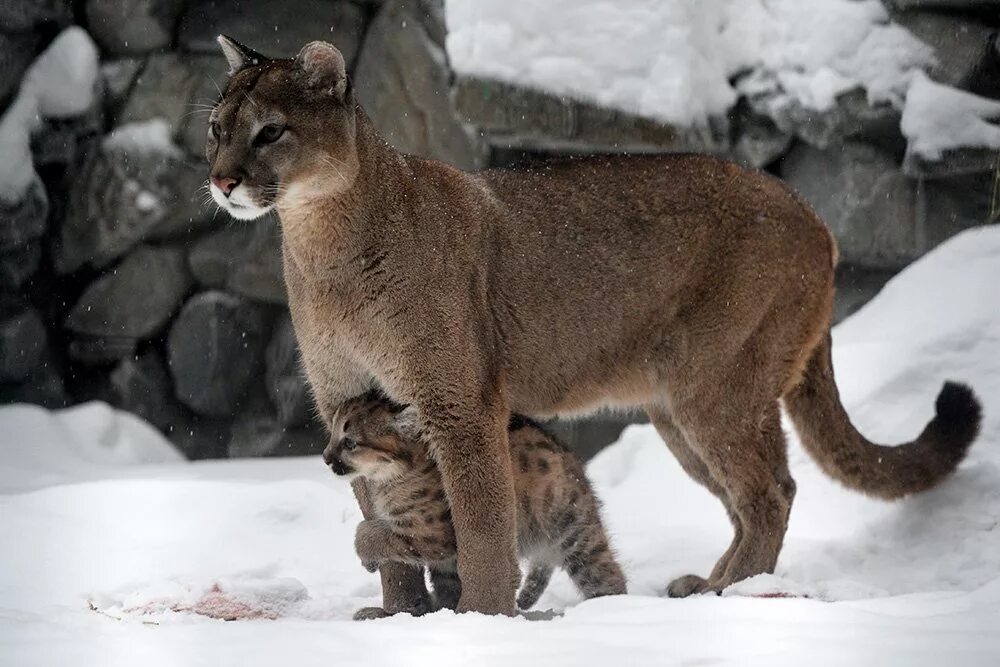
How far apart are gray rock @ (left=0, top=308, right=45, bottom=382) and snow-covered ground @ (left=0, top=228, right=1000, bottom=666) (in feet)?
4.55

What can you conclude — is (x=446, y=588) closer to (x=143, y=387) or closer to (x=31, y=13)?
(x=143, y=387)

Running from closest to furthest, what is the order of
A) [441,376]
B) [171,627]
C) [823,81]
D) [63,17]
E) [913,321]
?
1. [171,627]
2. [441,376]
3. [913,321]
4. [823,81]
5. [63,17]

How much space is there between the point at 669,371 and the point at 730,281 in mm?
440

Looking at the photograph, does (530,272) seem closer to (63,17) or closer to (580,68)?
(580,68)

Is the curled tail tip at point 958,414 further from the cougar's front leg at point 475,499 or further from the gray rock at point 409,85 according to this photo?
the gray rock at point 409,85

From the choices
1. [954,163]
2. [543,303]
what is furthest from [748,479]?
[954,163]

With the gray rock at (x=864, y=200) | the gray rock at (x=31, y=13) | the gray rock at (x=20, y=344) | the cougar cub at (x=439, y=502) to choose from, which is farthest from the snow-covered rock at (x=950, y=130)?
the gray rock at (x=20, y=344)

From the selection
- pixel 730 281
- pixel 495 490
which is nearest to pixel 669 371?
pixel 730 281

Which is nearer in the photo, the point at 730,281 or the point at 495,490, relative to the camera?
the point at 495,490

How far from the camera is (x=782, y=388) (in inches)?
220

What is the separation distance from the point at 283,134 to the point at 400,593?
185 centimetres

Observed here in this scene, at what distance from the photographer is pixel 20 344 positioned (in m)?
10.0

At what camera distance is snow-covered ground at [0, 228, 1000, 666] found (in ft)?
10.6

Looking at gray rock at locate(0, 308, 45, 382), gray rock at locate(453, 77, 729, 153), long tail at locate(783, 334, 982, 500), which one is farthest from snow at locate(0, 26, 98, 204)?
long tail at locate(783, 334, 982, 500)
